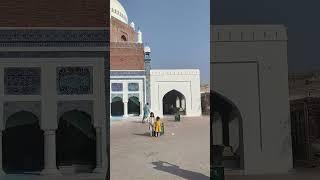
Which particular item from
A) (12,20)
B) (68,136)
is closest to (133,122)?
(68,136)

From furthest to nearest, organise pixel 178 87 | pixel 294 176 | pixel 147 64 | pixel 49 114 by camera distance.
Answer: pixel 294 176 < pixel 178 87 < pixel 147 64 < pixel 49 114

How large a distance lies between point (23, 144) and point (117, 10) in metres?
1.23

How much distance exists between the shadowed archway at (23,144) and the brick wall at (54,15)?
68 cm

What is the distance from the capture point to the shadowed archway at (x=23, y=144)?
11.4ft

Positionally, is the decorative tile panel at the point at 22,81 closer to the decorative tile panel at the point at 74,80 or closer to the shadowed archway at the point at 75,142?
the decorative tile panel at the point at 74,80

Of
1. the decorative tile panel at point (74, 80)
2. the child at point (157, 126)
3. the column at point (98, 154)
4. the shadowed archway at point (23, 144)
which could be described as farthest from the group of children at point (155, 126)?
the shadowed archway at point (23, 144)

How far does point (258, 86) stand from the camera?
399 centimetres

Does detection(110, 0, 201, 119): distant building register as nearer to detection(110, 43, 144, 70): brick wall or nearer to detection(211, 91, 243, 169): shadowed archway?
detection(110, 43, 144, 70): brick wall

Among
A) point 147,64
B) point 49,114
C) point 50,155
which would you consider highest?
point 147,64

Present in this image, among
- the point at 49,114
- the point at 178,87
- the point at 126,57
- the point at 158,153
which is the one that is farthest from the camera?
the point at 178,87

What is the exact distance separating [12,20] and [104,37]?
697 mm

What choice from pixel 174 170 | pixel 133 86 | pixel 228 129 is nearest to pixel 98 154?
pixel 174 170

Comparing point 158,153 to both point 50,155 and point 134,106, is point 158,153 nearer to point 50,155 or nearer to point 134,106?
point 134,106

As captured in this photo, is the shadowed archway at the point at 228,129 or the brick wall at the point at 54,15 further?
the shadowed archway at the point at 228,129
